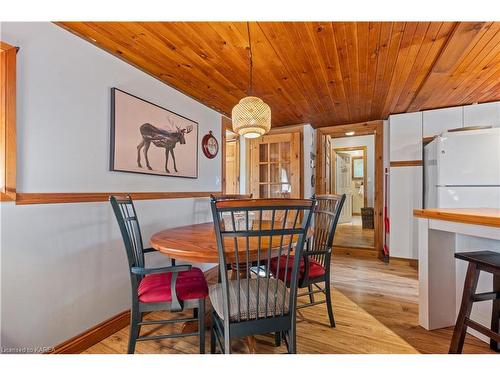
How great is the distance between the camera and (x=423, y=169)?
10.6 feet

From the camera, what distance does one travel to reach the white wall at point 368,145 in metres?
6.43

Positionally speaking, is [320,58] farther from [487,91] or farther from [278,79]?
[487,91]

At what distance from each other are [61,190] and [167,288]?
3.08ft

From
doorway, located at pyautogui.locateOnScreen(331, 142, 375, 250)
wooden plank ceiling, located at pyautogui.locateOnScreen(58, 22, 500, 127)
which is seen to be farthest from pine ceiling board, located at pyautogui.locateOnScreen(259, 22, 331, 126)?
doorway, located at pyautogui.locateOnScreen(331, 142, 375, 250)

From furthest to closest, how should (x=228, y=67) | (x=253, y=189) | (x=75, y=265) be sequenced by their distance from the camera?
(x=253, y=189)
(x=228, y=67)
(x=75, y=265)

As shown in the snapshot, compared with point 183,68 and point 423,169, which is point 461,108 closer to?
point 423,169

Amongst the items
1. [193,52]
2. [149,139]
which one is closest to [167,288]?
[149,139]

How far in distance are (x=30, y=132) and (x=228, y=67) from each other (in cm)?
150

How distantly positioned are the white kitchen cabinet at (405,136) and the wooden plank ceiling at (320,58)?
39 cm

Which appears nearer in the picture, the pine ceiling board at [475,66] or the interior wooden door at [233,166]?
the pine ceiling board at [475,66]

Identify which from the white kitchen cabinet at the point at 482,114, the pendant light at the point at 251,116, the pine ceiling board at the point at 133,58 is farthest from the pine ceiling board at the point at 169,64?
the white kitchen cabinet at the point at 482,114

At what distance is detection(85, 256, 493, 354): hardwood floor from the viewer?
62.8 inches

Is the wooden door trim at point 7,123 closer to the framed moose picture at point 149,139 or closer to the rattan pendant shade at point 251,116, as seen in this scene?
the framed moose picture at point 149,139
